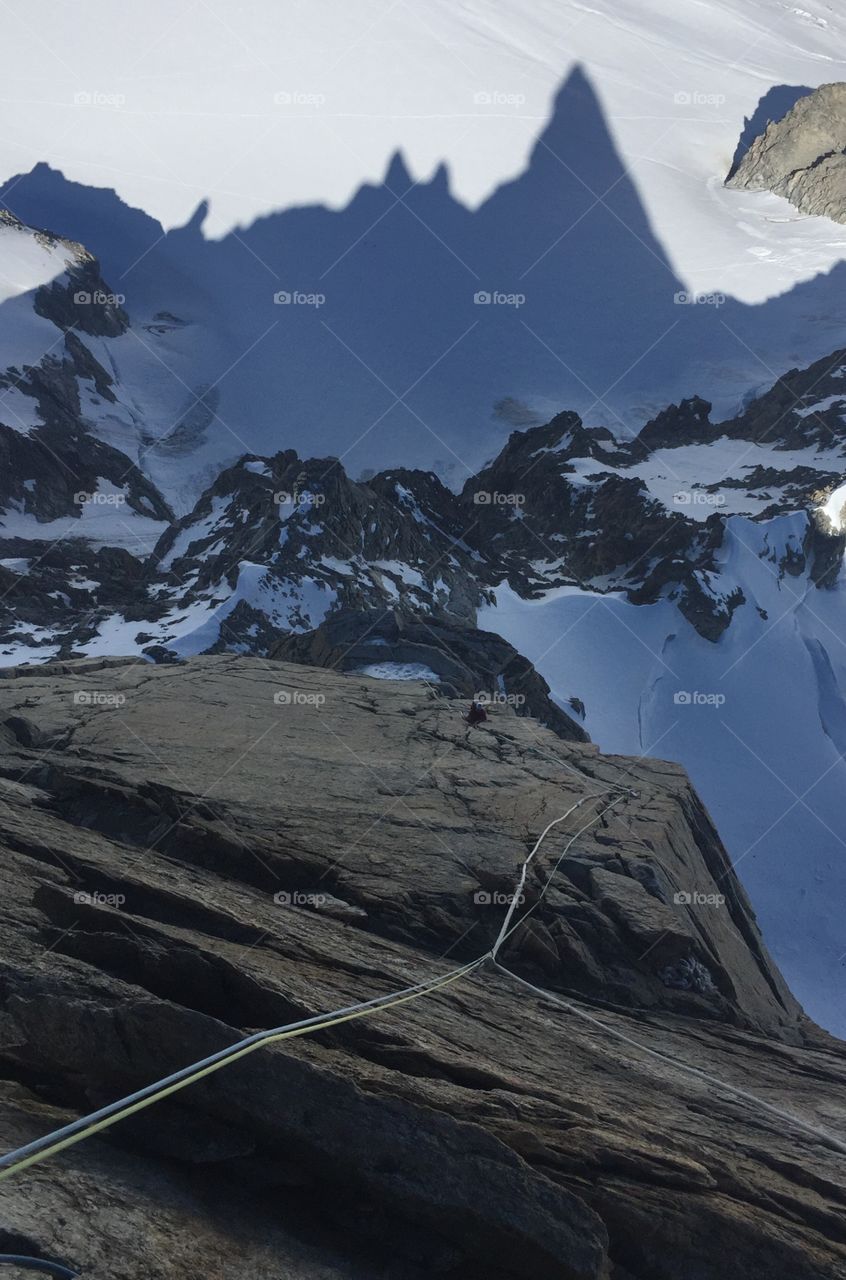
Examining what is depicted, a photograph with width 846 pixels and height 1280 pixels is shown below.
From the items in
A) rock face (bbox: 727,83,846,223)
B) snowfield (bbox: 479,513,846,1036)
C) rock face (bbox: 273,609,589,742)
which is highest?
rock face (bbox: 727,83,846,223)

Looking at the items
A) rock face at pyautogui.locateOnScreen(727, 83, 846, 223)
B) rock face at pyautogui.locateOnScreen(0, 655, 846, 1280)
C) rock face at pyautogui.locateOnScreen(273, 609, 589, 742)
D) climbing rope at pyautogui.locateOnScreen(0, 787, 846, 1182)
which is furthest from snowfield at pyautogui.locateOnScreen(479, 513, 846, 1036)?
rock face at pyautogui.locateOnScreen(727, 83, 846, 223)

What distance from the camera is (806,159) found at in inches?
3083

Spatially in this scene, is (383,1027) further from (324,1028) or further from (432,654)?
(432,654)

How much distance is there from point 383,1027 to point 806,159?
3484 inches

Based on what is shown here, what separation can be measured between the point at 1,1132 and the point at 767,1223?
4337 millimetres

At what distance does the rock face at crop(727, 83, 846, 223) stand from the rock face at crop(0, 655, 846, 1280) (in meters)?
78.6

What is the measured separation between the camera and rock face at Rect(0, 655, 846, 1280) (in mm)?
5133

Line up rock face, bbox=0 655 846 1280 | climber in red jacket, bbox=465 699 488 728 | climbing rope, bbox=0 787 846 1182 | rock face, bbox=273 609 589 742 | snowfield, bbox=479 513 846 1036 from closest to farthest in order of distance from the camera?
climbing rope, bbox=0 787 846 1182, rock face, bbox=0 655 846 1280, climber in red jacket, bbox=465 699 488 728, rock face, bbox=273 609 589 742, snowfield, bbox=479 513 846 1036

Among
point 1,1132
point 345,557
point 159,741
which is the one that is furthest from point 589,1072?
point 345,557

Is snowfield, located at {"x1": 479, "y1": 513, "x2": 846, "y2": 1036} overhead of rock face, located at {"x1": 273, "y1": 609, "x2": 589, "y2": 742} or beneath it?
overhead

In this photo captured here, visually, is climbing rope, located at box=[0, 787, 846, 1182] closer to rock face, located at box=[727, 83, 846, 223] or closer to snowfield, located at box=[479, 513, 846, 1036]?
snowfield, located at box=[479, 513, 846, 1036]

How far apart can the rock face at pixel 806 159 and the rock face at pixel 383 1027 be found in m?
78.6

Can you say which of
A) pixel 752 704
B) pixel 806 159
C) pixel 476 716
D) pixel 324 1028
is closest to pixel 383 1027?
pixel 324 1028

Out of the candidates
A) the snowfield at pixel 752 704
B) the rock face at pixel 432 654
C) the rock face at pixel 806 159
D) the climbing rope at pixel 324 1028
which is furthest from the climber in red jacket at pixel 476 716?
the rock face at pixel 806 159
